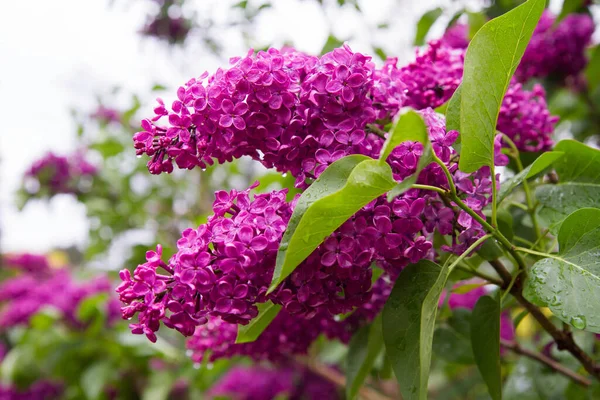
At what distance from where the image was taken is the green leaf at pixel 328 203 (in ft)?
1.72

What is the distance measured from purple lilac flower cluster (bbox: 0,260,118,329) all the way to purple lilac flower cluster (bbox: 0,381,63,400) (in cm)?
25

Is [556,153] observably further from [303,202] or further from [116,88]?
[116,88]

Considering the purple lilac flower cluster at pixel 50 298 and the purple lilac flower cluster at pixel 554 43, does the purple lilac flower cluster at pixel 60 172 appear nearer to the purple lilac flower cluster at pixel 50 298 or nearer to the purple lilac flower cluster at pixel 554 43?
the purple lilac flower cluster at pixel 50 298

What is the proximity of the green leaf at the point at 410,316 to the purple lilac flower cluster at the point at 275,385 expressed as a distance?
136 centimetres

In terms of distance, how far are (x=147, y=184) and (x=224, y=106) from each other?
2.02 m

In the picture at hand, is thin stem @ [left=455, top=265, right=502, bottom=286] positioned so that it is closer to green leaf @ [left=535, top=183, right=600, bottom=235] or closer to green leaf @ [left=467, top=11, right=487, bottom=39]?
green leaf @ [left=535, top=183, right=600, bottom=235]

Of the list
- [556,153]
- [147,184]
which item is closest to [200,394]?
[147,184]

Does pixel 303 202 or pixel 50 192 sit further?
pixel 50 192

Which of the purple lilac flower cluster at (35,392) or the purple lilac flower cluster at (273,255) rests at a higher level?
the purple lilac flower cluster at (273,255)

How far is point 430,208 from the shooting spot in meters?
0.65

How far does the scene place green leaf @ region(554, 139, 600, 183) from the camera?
2.48 ft

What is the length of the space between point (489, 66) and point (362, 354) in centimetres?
53

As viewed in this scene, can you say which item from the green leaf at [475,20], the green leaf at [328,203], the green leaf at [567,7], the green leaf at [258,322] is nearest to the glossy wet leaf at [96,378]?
the green leaf at [258,322]

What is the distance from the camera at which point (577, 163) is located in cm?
78
